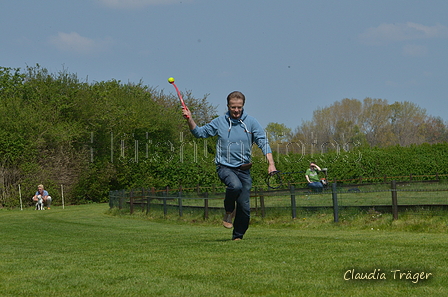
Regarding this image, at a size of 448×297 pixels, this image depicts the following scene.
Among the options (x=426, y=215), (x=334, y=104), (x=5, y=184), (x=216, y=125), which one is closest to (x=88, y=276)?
(x=216, y=125)

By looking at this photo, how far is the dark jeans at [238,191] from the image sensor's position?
880 centimetres

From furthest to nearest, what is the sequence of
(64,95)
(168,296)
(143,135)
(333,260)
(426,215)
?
(143,135)
(64,95)
(426,215)
(333,260)
(168,296)

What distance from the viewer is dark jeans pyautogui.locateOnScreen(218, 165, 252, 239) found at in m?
8.80

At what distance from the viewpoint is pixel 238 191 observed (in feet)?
28.9

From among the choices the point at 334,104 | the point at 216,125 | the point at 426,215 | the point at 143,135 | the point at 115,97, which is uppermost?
the point at 334,104

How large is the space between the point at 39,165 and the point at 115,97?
9307 millimetres

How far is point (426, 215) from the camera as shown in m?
14.8

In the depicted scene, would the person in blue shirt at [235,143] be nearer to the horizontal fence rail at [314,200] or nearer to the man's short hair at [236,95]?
the man's short hair at [236,95]

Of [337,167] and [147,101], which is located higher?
[147,101]

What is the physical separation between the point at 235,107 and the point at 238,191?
117 cm

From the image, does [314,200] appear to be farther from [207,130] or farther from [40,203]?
[40,203]

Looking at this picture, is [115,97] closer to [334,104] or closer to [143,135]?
[143,135]

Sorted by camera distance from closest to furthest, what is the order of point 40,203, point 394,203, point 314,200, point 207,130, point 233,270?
point 233,270, point 207,130, point 394,203, point 314,200, point 40,203

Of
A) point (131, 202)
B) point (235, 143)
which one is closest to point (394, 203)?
point (235, 143)
